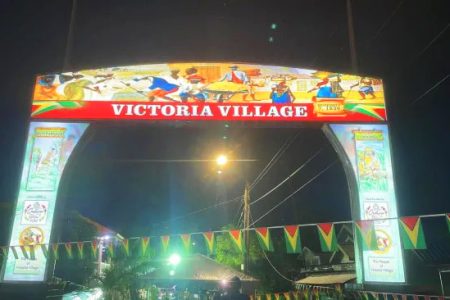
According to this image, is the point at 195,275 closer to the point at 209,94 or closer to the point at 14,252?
the point at 14,252

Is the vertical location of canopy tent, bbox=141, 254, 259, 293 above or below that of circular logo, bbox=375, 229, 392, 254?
below

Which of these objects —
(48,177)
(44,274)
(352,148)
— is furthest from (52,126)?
(352,148)

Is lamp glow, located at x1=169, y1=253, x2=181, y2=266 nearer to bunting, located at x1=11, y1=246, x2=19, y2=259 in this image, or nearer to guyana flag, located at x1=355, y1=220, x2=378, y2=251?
bunting, located at x1=11, y1=246, x2=19, y2=259

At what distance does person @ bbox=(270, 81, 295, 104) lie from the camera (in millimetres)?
11223

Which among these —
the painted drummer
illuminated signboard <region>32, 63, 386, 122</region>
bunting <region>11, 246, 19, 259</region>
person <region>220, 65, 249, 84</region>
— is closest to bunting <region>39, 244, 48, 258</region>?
bunting <region>11, 246, 19, 259</region>

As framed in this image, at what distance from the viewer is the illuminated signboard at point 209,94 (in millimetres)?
10984

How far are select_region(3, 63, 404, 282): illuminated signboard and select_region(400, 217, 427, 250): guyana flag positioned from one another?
1101 mm

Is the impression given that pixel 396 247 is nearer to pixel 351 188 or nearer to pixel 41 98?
pixel 351 188

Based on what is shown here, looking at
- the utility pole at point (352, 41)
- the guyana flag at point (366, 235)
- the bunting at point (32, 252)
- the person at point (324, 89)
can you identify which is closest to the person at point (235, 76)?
the person at point (324, 89)

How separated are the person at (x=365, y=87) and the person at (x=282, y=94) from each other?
1.87 metres

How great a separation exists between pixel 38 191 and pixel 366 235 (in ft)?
26.9

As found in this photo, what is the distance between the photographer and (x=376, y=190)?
408 inches

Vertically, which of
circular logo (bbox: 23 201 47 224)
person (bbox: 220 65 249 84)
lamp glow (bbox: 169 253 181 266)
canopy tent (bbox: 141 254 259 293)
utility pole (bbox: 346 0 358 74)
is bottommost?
canopy tent (bbox: 141 254 259 293)

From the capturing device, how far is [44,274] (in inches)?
386
